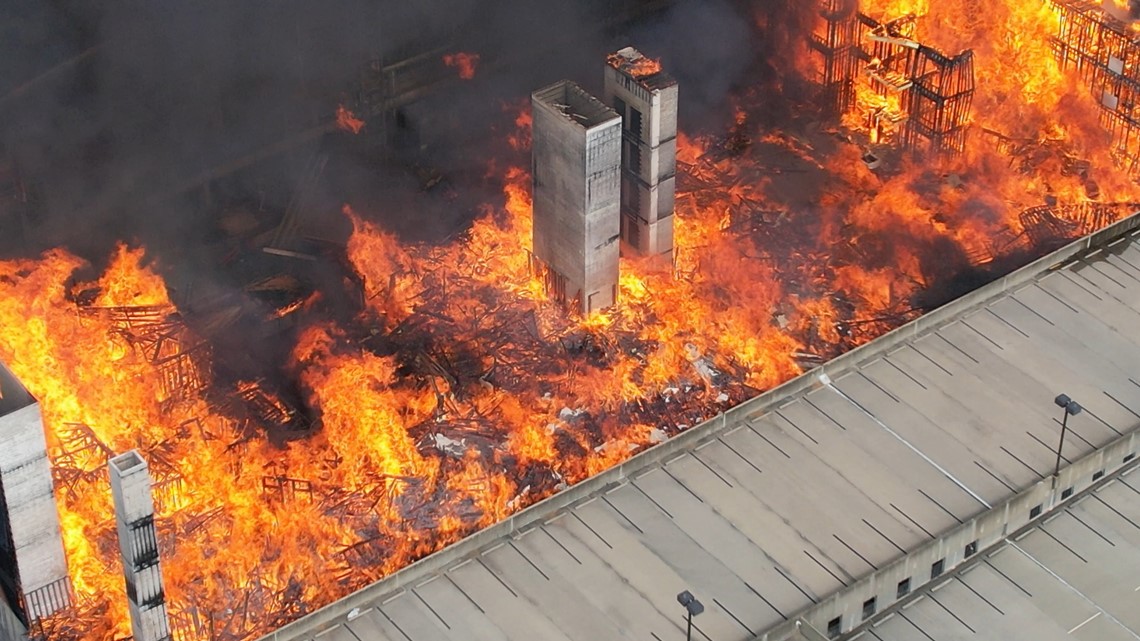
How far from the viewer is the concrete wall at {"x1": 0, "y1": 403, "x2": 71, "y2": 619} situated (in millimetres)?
54156

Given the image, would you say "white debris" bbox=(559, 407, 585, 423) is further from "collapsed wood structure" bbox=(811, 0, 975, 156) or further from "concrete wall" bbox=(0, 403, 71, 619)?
"collapsed wood structure" bbox=(811, 0, 975, 156)

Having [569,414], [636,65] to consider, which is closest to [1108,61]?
[636,65]

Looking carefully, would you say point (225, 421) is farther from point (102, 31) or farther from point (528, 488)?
point (102, 31)

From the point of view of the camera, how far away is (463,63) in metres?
77.9

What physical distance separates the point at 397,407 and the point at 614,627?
12.3 meters

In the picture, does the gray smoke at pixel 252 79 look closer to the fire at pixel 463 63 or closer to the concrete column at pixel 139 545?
the fire at pixel 463 63

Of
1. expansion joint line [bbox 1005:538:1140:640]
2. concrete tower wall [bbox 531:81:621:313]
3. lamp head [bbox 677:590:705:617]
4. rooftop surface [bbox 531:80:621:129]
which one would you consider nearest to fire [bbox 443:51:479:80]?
concrete tower wall [bbox 531:81:621:313]

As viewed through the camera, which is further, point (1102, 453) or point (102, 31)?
point (102, 31)

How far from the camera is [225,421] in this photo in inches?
2518

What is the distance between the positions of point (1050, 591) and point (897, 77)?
24624mm

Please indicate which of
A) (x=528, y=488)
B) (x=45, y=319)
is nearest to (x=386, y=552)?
(x=528, y=488)

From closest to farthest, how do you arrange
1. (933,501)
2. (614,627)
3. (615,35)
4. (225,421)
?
1. (614,627)
2. (933,501)
3. (225,421)
4. (615,35)

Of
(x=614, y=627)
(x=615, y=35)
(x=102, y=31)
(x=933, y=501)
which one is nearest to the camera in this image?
(x=614, y=627)

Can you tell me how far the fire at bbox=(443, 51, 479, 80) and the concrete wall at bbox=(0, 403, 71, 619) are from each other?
2701 centimetres
